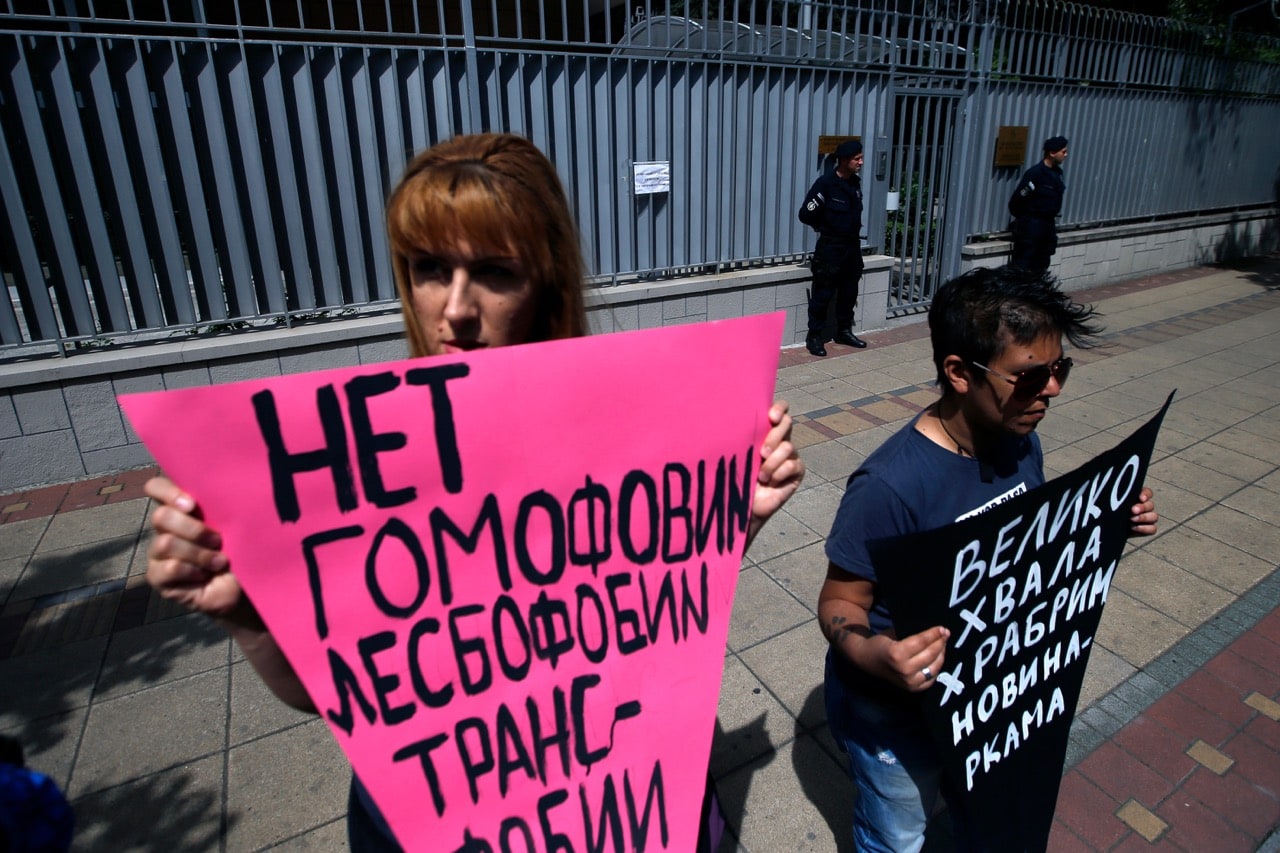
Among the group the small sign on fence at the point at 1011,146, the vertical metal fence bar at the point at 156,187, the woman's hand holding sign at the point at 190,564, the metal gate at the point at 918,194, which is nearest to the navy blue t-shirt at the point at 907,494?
the woman's hand holding sign at the point at 190,564

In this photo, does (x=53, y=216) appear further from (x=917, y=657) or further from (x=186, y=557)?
(x=917, y=657)

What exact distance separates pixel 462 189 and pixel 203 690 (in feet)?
8.54

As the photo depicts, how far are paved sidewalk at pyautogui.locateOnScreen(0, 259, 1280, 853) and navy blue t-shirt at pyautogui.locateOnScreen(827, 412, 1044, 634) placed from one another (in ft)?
3.92

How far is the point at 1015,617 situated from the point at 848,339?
629 cm

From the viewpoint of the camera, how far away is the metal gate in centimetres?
793

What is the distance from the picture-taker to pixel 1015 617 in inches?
59.2

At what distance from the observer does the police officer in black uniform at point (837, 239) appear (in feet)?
22.7

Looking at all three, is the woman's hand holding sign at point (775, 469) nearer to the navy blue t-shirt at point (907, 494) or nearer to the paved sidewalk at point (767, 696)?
the navy blue t-shirt at point (907, 494)

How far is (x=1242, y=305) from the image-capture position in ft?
31.0

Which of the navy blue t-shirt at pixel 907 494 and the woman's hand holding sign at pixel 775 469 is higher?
the woman's hand holding sign at pixel 775 469

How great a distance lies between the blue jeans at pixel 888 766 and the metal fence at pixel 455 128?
4704mm

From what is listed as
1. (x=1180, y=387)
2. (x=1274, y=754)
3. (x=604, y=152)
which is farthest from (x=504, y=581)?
(x=1180, y=387)

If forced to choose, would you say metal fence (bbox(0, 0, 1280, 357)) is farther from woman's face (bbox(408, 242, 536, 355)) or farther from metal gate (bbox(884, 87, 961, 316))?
woman's face (bbox(408, 242, 536, 355))

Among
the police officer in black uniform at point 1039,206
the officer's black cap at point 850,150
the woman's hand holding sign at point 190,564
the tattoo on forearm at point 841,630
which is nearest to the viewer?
the woman's hand holding sign at point 190,564
